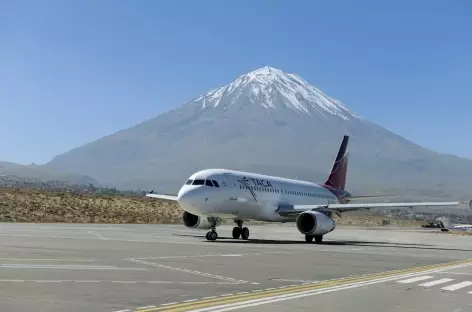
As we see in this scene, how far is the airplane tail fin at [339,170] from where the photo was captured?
5672cm

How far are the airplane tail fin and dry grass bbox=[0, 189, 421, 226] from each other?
897 inches

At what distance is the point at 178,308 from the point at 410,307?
438 centimetres

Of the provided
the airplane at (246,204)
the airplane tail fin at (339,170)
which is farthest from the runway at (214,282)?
the airplane tail fin at (339,170)

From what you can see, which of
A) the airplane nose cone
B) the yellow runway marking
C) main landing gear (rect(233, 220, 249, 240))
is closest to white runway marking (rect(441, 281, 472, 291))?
the yellow runway marking

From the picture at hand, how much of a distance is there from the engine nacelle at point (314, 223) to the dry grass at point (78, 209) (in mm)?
29882

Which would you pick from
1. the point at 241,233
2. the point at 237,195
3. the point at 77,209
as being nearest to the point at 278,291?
the point at 237,195

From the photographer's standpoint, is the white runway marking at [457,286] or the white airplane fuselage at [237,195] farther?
the white airplane fuselage at [237,195]

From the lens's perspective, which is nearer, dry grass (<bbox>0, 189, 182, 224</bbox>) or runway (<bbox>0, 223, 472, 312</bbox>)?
runway (<bbox>0, 223, 472, 312</bbox>)

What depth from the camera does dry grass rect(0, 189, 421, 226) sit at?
204 ft

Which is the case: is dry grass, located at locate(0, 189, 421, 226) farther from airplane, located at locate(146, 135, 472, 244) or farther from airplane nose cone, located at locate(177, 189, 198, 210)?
airplane nose cone, located at locate(177, 189, 198, 210)

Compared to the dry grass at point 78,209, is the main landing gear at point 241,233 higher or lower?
lower

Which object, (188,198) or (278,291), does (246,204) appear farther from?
(278,291)

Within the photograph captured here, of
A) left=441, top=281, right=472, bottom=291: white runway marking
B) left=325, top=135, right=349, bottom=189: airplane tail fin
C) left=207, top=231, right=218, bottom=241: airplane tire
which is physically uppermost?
left=325, top=135, right=349, bottom=189: airplane tail fin

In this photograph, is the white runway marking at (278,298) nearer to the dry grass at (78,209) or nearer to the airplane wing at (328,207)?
the airplane wing at (328,207)
